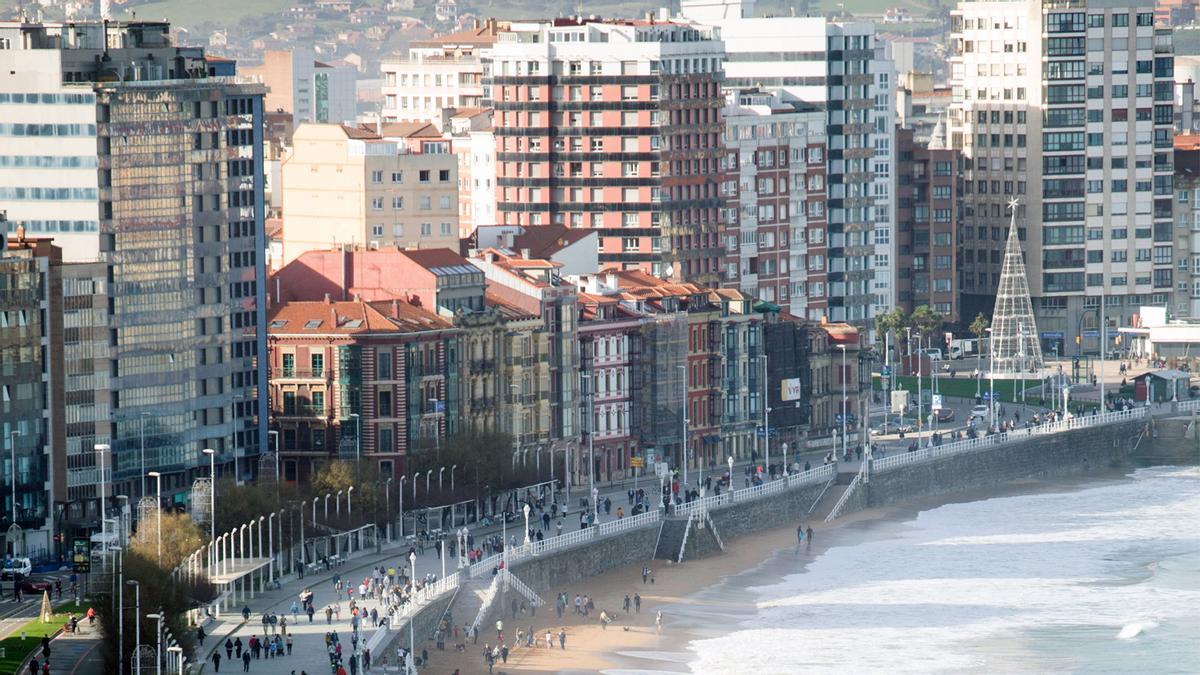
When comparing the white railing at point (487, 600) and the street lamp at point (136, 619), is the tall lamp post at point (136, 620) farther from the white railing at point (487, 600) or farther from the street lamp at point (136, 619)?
the white railing at point (487, 600)

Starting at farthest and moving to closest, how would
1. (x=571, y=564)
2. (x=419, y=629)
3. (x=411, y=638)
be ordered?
1. (x=571, y=564)
2. (x=419, y=629)
3. (x=411, y=638)

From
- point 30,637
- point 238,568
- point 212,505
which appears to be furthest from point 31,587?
point 30,637

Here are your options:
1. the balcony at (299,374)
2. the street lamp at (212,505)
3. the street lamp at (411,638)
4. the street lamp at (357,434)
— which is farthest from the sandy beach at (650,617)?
the balcony at (299,374)

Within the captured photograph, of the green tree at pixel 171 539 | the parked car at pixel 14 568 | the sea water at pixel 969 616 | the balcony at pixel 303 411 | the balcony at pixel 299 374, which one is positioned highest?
the balcony at pixel 299 374

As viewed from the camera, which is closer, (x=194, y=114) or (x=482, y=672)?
(x=482, y=672)

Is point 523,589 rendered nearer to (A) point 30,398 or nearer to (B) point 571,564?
(B) point 571,564

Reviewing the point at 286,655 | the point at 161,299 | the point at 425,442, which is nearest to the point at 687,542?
the point at 425,442

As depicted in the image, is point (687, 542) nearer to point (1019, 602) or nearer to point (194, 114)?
point (1019, 602)
